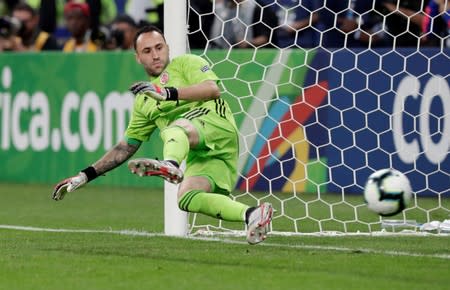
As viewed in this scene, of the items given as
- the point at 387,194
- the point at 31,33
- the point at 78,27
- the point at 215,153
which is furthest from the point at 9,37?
the point at 387,194

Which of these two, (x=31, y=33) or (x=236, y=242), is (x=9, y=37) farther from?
(x=236, y=242)

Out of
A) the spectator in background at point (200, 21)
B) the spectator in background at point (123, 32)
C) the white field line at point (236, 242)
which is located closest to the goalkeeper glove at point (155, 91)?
the white field line at point (236, 242)

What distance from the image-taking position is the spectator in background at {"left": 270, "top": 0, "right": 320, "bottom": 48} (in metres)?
12.9

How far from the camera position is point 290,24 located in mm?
13359

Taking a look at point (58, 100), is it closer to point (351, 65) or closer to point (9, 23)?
point (9, 23)

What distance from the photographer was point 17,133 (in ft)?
51.1

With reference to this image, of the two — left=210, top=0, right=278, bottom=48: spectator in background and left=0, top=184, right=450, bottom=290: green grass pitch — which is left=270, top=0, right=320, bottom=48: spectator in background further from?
left=0, top=184, right=450, bottom=290: green grass pitch

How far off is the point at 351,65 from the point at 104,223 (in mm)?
3246

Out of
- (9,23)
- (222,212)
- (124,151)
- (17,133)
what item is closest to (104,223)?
(124,151)

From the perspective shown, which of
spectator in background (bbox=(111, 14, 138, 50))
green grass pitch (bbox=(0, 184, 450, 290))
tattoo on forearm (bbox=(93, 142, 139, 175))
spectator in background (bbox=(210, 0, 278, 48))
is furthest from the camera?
spectator in background (bbox=(111, 14, 138, 50))

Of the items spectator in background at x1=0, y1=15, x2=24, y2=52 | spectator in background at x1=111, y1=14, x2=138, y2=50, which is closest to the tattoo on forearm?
spectator in background at x1=111, y1=14, x2=138, y2=50

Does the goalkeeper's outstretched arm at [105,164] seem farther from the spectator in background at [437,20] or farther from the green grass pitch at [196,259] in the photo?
the spectator in background at [437,20]

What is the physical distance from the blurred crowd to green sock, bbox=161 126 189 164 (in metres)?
2.85

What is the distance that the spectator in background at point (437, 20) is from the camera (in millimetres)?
11625
